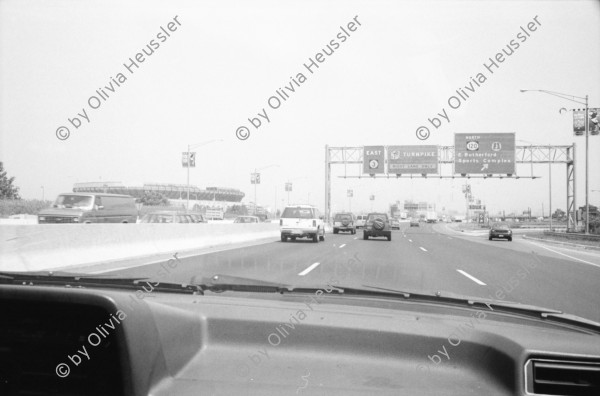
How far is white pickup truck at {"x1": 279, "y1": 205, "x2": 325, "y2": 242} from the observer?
27.3 m

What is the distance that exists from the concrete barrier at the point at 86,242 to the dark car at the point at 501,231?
25.0m

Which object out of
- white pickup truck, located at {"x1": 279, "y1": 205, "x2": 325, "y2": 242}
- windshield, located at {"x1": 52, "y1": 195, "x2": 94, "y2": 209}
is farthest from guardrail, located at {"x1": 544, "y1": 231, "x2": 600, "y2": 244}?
windshield, located at {"x1": 52, "y1": 195, "x2": 94, "y2": 209}

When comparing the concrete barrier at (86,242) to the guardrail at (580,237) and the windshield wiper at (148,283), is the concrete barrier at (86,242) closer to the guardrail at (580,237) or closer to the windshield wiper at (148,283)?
the windshield wiper at (148,283)

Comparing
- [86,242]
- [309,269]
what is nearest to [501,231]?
[309,269]

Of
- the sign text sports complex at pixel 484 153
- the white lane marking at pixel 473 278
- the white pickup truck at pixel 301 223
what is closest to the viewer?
the white lane marking at pixel 473 278

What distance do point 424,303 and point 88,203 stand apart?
2221 centimetres

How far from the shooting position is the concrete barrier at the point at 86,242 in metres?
11.5

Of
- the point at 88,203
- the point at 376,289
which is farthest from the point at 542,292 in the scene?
the point at 88,203

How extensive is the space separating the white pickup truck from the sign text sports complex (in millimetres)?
19648

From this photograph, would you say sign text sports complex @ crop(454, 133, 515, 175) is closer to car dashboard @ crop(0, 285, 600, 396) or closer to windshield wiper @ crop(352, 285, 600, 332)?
windshield wiper @ crop(352, 285, 600, 332)

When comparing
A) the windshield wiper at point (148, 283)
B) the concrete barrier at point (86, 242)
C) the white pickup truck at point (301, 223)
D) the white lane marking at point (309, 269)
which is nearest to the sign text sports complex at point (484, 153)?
the white pickup truck at point (301, 223)

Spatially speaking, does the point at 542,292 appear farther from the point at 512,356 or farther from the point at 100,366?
Result: the point at 100,366

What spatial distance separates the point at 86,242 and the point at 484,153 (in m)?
35.7

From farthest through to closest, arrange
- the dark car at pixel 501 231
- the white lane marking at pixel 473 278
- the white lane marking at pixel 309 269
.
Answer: the dark car at pixel 501 231, the white lane marking at pixel 309 269, the white lane marking at pixel 473 278
